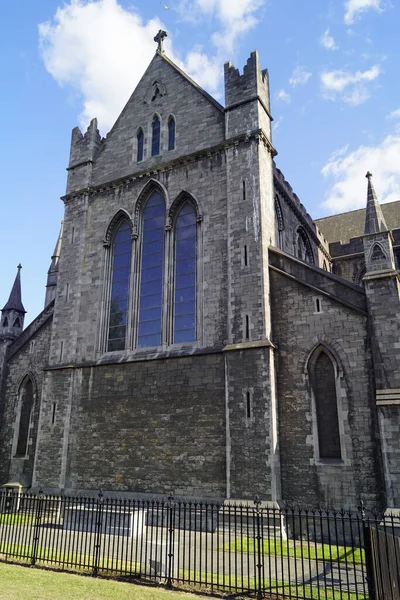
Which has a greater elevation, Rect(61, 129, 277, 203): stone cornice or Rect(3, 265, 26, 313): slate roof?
Rect(61, 129, 277, 203): stone cornice

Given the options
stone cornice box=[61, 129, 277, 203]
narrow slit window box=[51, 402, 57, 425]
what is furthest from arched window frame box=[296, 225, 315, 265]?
narrow slit window box=[51, 402, 57, 425]

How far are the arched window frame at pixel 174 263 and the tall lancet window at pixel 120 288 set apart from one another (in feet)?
6.82

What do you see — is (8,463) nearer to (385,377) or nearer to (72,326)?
(72,326)

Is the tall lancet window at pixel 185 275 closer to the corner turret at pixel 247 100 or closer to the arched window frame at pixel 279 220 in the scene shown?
the corner turret at pixel 247 100

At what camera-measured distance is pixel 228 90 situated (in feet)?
62.4

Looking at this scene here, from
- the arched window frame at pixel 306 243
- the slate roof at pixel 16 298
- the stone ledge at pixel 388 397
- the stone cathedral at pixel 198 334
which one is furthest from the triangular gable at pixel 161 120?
the stone ledge at pixel 388 397

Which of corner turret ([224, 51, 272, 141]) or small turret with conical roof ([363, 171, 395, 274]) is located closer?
small turret with conical roof ([363, 171, 395, 274])

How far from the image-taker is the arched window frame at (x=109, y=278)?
730 inches

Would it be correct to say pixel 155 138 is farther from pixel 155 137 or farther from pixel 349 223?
pixel 349 223

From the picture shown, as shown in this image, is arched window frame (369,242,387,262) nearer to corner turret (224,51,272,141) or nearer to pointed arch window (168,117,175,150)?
corner turret (224,51,272,141)

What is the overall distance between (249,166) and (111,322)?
26.5 feet

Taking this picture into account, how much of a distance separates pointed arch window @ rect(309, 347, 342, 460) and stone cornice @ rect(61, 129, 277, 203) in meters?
8.48

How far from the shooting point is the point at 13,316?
2242 cm

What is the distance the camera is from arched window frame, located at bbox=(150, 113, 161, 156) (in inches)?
809
